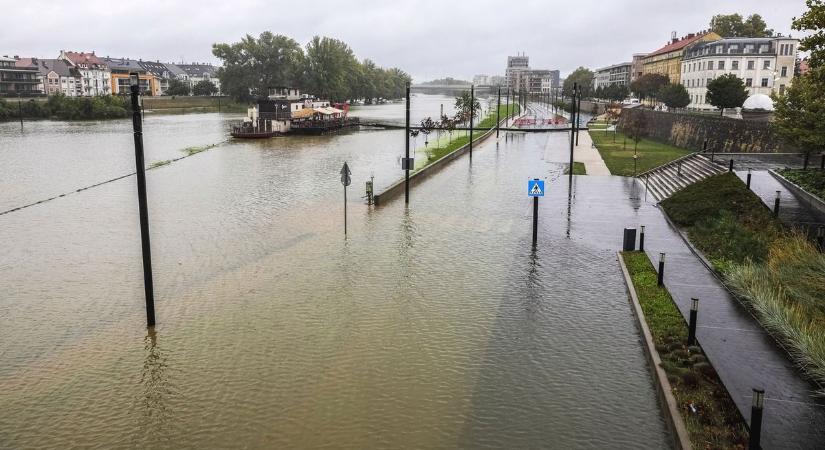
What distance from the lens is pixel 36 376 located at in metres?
10.7

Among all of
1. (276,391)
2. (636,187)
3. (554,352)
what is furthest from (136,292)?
(636,187)

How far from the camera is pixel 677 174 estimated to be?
31.7m

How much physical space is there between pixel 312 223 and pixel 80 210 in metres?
10.5

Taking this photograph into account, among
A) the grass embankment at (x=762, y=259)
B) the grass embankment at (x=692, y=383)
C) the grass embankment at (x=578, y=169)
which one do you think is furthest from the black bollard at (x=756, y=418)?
the grass embankment at (x=578, y=169)

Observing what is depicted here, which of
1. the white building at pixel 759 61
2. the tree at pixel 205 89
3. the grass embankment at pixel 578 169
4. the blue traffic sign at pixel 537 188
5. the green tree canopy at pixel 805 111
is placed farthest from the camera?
the tree at pixel 205 89

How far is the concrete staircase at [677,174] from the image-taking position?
2858cm

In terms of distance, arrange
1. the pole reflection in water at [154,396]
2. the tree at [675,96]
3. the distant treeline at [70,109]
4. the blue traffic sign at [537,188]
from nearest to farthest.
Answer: the pole reflection in water at [154,396] < the blue traffic sign at [537,188] < the tree at [675,96] < the distant treeline at [70,109]

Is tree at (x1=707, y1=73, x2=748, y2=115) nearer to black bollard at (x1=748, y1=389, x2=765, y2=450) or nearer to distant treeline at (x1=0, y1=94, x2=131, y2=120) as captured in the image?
black bollard at (x1=748, y1=389, x2=765, y2=450)

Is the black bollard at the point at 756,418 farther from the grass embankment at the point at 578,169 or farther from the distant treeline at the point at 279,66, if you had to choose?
the distant treeline at the point at 279,66

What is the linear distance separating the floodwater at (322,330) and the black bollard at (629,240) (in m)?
0.64

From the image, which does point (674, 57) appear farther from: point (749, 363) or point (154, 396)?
point (154, 396)

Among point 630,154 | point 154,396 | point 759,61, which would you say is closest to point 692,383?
point 154,396

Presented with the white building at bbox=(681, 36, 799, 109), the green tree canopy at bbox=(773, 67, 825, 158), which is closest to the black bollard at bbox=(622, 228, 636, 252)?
the green tree canopy at bbox=(773, 67, 825, 158)

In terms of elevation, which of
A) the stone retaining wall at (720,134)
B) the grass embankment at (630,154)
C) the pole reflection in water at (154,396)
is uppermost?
the stone retaining wall at (720,134)
